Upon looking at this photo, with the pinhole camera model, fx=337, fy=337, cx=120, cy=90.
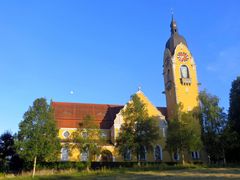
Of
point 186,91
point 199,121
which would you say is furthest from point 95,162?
point 186,91

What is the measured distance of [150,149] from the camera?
4128 centimetres

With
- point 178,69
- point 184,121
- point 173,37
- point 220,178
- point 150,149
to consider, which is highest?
point 173,37

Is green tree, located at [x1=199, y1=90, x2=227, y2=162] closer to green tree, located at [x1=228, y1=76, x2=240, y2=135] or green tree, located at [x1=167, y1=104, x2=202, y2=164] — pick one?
green tree, located at [x1=167, y1=104, x2=202, y2=164]

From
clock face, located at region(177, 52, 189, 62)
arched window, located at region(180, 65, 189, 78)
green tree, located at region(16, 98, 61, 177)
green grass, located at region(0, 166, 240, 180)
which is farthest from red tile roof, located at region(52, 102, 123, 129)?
green grass, located at region(0, 166, 240, 180)

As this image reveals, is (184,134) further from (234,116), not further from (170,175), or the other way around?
(170,175)

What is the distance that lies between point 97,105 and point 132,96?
1769 centimetres

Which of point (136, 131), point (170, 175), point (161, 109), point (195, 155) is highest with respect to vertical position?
point (161, 109)

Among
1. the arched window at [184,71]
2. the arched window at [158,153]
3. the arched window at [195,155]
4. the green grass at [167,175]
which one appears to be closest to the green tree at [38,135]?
Answer: the green grass at [167,175]

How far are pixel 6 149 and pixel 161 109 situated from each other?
29449mm

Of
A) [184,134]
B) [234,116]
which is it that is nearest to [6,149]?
[184,134]

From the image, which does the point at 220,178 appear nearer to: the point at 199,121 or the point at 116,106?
the point at 199,121

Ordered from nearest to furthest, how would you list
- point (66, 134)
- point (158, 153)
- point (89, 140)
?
1. point (89, 140)
2. point (66, 134)
3. point (158, 153)

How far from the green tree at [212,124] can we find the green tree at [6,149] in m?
26.2

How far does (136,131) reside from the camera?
40.9 meters
